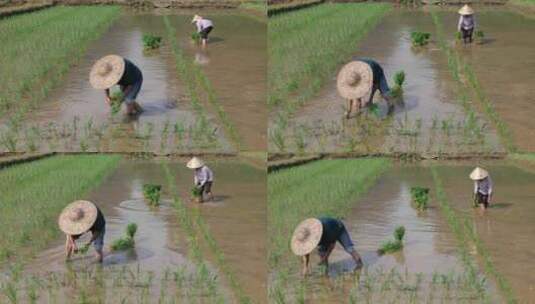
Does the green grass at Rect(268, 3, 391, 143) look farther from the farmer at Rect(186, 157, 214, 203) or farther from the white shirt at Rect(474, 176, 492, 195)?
the white shirt at Rect(474, 176, 492, 195)

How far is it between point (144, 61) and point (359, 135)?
3.26 meters

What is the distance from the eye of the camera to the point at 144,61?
1197cm

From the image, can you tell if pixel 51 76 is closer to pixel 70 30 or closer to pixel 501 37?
pixel 70 30

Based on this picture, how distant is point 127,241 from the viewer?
9273mm

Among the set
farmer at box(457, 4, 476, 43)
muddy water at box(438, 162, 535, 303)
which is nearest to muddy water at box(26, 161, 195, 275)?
muddy water at box(438, 162, 535, 303)

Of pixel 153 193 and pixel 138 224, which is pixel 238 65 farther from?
pixel 138 224

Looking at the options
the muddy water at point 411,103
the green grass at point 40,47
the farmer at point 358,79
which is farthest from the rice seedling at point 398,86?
the green grass at point 40,47

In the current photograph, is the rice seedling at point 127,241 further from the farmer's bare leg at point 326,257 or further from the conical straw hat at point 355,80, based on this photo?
the conical straw hat at point 355,80

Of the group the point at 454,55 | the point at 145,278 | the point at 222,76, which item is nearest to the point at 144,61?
the point at 222,76

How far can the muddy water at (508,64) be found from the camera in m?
9.91

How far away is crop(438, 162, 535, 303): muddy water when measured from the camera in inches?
336

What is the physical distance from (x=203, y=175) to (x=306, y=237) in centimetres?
256

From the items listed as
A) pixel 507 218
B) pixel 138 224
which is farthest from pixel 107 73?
pixel 507 218

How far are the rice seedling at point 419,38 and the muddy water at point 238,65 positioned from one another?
159 cm
